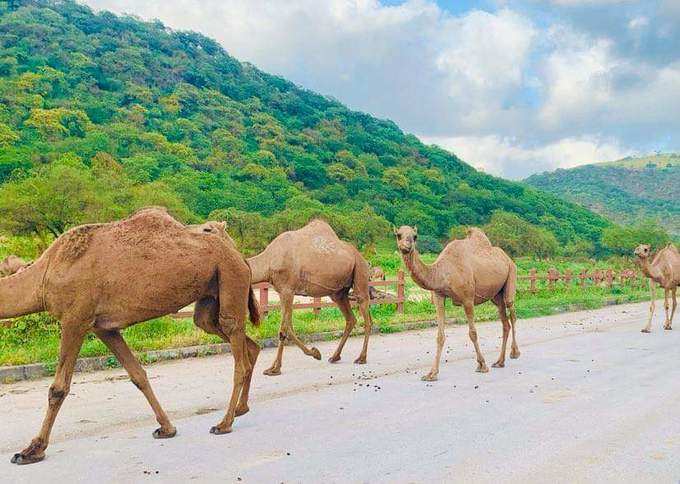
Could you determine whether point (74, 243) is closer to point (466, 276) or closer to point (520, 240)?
point (466, 276)

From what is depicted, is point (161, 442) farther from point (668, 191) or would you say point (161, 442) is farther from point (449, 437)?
point (668, 191)

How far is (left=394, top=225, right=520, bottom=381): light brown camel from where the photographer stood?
9797mm

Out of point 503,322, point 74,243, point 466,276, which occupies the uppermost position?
point 74,243

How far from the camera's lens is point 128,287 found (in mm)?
6152

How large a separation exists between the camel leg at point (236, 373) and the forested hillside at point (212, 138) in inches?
1097

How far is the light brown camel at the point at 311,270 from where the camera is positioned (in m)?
11.0

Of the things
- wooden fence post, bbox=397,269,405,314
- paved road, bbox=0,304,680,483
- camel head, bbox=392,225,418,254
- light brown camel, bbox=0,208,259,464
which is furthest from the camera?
wooden fence post, bbox=397,269,405,314

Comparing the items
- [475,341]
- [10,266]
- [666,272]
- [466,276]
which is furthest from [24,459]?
[666,272]

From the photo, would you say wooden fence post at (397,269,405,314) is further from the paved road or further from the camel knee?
the camel knee

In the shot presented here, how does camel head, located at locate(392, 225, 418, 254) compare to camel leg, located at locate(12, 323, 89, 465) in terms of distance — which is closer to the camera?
camel leg, located at locate(12, 323, 89, 465)

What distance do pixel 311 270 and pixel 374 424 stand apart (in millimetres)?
4482

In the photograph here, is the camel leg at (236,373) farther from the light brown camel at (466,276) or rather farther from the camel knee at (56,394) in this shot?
the light brown camel at (466,276)

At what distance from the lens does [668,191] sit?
533ft

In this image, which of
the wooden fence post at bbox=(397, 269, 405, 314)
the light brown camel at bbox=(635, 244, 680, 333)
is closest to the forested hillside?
the wooden fence post at bbox=(397, 269, 405, 314)
